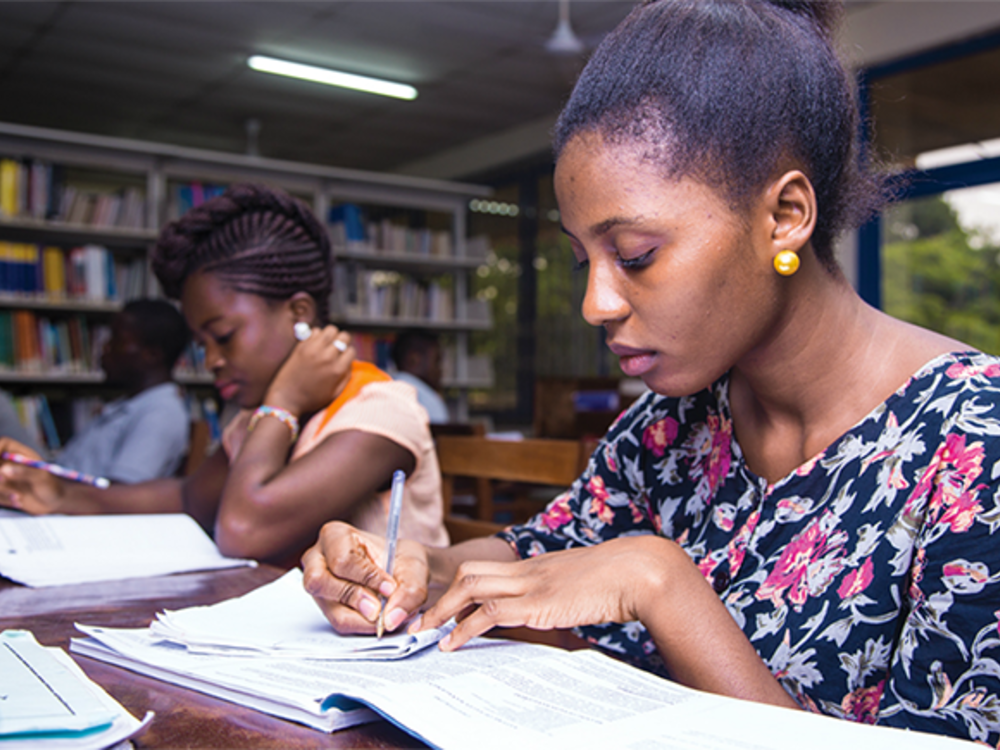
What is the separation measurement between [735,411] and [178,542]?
0.85 metres

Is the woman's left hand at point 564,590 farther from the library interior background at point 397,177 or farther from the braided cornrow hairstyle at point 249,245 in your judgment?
the library interior background at point 397,177

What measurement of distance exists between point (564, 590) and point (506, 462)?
0.79 m

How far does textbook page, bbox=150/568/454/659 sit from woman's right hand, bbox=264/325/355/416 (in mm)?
574

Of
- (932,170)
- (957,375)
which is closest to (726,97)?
(957,375)

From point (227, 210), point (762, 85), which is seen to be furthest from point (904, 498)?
point (227, 210)

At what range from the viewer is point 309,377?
1467mm

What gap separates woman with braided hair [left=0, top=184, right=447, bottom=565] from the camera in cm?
131

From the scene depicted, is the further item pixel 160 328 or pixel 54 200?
pixel 54 200

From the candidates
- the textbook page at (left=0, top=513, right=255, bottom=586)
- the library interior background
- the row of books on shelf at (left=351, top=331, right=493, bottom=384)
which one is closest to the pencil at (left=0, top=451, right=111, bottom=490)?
the textbook page at (left=0, top=513, right=255, bottom=586)

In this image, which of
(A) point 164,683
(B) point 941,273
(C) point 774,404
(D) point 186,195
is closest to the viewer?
(A) point 164,683

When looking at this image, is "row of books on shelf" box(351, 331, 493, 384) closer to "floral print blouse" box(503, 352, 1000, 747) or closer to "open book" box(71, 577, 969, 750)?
"floral print blouse" box(503, 352, 1000, 747)

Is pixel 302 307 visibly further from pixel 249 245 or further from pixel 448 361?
pixel 448 361

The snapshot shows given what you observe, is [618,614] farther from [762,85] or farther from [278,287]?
[278,287]

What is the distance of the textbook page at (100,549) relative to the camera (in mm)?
1155
